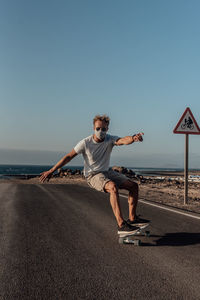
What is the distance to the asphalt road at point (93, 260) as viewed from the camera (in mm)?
2998

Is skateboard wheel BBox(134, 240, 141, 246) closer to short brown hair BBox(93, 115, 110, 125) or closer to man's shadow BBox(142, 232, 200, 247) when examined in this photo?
man's shadow BBox(142, 232, 200, 247)

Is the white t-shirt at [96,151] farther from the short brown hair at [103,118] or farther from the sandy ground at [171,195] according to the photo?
the sandy ground at [171,195]

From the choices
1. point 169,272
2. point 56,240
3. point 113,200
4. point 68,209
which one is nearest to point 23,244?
point 56,240

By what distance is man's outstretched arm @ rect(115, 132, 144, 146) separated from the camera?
4945mm

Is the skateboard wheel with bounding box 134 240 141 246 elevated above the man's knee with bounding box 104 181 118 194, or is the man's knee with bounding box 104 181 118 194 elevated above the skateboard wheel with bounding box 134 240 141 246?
the man's knee with bounding box 104 181 118 194

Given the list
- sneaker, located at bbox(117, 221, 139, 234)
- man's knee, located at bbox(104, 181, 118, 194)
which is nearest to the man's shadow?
sneaker, located at bbox(117, 221, 139, 234)

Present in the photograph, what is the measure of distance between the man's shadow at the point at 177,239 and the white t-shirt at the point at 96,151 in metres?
1.48

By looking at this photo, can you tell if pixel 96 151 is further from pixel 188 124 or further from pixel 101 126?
pixel 188 124

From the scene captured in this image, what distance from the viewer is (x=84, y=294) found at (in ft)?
9.50

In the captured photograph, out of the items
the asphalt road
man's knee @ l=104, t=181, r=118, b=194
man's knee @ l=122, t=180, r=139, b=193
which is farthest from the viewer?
→ man's knee @ l=122, t=180, r=139, b=193

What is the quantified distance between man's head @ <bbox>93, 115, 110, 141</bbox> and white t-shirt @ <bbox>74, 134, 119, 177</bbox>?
107 millimetres

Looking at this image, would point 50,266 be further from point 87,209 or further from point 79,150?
point 87,209

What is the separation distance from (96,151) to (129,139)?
664 mm

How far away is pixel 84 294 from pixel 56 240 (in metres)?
2.15
